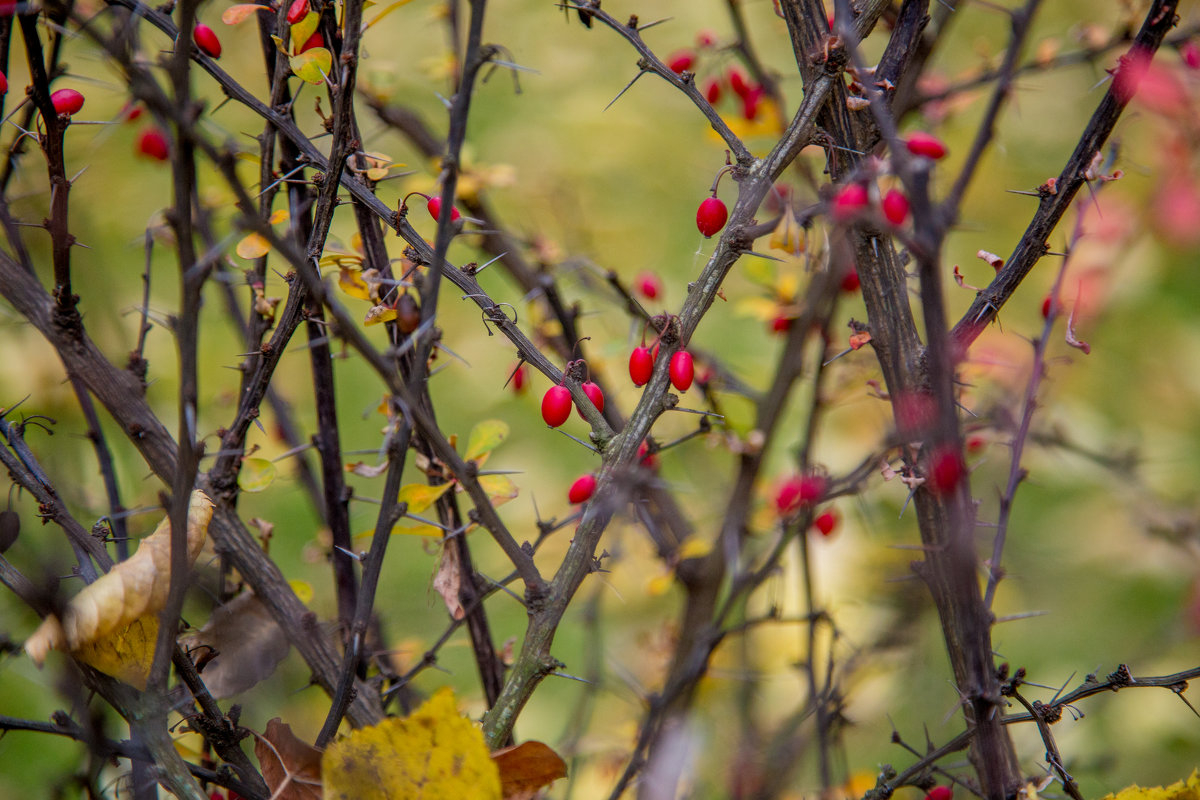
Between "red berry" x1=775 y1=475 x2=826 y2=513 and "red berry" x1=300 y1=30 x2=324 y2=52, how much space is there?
2.24 ft

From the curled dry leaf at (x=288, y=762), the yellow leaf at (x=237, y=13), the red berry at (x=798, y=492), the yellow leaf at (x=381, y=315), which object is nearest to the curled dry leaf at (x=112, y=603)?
the curled dry leaf at (x=288, y=762)

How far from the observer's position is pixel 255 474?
93cm

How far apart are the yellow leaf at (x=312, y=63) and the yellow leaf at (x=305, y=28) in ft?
0.11

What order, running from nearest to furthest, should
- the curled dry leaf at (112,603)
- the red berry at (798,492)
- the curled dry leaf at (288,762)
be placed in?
the curled dry leaf at (112,603) → the curled dry leaf at (288,762) → the red berry at (798,492)

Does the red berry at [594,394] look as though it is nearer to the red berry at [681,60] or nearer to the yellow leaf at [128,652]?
the yellow leaf at [128,652]

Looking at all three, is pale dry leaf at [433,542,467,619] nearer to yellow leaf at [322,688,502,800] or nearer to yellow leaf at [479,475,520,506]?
yellow leaf at [479,475,520,506]

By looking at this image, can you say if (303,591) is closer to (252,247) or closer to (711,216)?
(252,247)

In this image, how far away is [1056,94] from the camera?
2.83 metres

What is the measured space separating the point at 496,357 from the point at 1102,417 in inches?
65.1

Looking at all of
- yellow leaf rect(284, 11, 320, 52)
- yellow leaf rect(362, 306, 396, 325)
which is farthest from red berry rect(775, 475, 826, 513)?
yellow leaf rect(284, 11, 320, 52)

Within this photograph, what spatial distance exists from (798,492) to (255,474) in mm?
691

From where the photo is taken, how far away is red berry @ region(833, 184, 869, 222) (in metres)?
0.59

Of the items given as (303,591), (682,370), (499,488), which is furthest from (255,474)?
(682,370)

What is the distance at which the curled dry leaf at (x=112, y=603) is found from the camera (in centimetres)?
57
